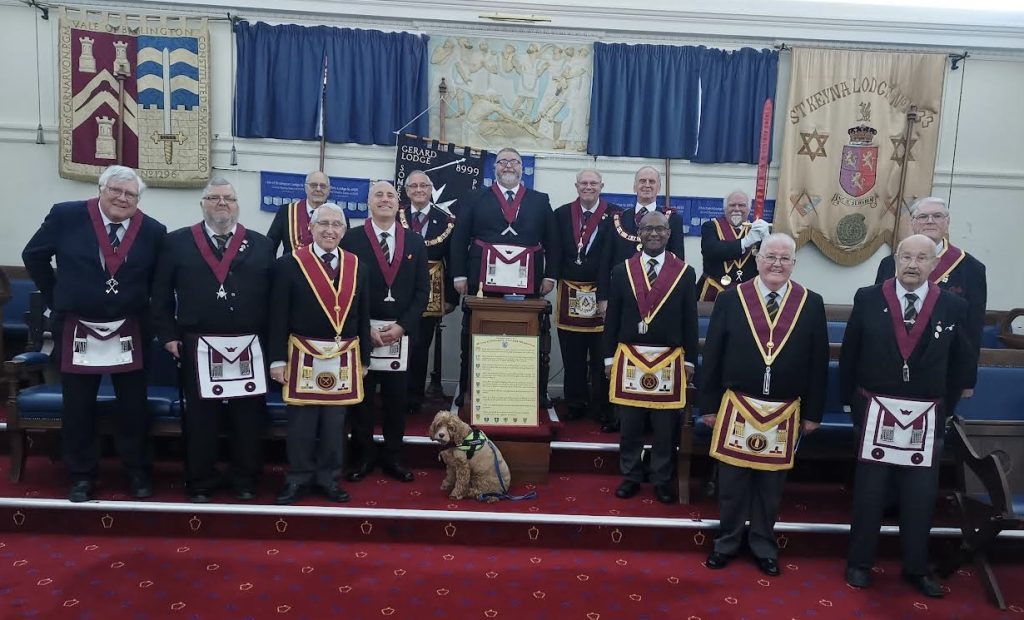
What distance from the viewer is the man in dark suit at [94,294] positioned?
10.8ft

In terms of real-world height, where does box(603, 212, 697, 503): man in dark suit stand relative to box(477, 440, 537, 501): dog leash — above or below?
above

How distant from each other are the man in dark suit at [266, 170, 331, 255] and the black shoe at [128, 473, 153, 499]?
1709 millimetres

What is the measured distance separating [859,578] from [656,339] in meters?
1.41

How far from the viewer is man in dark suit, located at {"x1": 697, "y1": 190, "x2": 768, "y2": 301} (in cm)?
452

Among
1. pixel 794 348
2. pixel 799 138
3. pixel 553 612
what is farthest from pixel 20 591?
pixel 799 138

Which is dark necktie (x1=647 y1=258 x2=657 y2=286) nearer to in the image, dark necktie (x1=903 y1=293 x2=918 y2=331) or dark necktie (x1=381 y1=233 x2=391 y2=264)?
dark necktie (x1=903 y1=293 x2=918 y2=331)

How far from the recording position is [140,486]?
11.5 feet

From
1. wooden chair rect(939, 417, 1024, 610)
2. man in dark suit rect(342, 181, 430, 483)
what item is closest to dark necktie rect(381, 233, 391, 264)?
man in dark suit rect(342, 181, 430, 483)

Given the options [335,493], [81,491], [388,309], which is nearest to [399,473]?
[335,493]

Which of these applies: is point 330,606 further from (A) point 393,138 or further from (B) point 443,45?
(B) point 443,45

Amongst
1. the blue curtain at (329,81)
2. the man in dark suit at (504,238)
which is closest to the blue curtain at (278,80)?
the blue curtain at (329,81)

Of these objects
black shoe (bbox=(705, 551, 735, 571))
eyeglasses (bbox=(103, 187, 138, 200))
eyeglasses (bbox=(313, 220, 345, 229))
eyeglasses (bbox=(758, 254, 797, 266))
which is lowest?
black shoe (bbox=(705, 551, 735, 571))

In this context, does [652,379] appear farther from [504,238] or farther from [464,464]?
[504,238]

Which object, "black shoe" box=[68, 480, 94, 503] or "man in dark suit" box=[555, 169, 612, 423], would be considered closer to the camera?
"black shoe" box=[68, 480, 94, 503]
